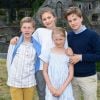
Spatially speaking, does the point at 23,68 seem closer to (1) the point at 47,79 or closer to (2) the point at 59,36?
(1) the point at 47,79

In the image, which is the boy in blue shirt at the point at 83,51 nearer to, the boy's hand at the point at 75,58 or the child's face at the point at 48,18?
the boy's hand at the point at 75,58

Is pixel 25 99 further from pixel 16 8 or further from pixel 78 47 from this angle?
pixel 16 8

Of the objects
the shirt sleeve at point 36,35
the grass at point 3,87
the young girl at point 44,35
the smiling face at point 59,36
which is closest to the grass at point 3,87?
the grass at point 3,87

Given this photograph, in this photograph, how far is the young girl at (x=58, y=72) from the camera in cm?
394

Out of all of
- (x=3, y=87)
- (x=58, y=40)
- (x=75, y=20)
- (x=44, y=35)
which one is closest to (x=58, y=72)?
(x=58, y=40)

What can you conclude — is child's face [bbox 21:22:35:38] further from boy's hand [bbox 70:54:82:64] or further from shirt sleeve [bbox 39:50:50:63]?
boy's hand [bbox 70:54:82:64]

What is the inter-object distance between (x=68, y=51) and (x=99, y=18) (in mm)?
17642

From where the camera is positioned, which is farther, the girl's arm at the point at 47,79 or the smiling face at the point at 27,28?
the smiling face at the point at 27,28

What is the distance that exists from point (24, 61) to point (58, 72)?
418mm

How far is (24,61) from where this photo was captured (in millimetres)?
4152

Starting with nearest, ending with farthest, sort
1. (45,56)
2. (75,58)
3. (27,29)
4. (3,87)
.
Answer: (75,58), (45,56), (27,29), (3,87)

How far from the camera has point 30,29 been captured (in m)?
4.16

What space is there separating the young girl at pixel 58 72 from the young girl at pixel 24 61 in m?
0.23

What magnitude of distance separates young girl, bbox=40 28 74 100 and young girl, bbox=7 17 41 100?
9.2 inches
